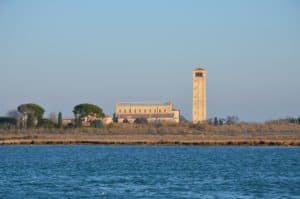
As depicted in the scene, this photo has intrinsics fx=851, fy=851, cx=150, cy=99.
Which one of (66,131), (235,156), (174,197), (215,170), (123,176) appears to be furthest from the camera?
(66,131)

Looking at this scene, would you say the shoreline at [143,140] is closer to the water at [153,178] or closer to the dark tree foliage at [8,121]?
the water at [153,178]

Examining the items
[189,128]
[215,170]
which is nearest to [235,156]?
[215,170]

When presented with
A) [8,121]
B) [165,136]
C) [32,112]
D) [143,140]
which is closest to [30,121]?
[32,112]

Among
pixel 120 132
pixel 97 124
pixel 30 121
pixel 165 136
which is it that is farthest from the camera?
pixel 30 121

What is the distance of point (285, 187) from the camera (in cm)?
4247

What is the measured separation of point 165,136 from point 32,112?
41.0m

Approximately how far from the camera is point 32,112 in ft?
471

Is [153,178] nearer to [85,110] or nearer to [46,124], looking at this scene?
[46,124]

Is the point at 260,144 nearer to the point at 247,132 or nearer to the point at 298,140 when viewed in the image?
the point at 298,140

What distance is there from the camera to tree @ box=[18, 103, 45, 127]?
139025 mm

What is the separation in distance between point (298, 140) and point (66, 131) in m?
38.2

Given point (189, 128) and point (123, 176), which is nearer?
point (123, 176)

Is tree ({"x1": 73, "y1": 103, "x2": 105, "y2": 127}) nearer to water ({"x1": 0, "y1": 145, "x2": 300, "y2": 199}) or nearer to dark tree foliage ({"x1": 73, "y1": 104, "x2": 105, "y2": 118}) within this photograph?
dark tree foliage ({"x1": 73, "y1": 104, "x2": 105, "y2": 118})

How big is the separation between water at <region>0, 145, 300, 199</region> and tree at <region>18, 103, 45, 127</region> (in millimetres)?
73047
